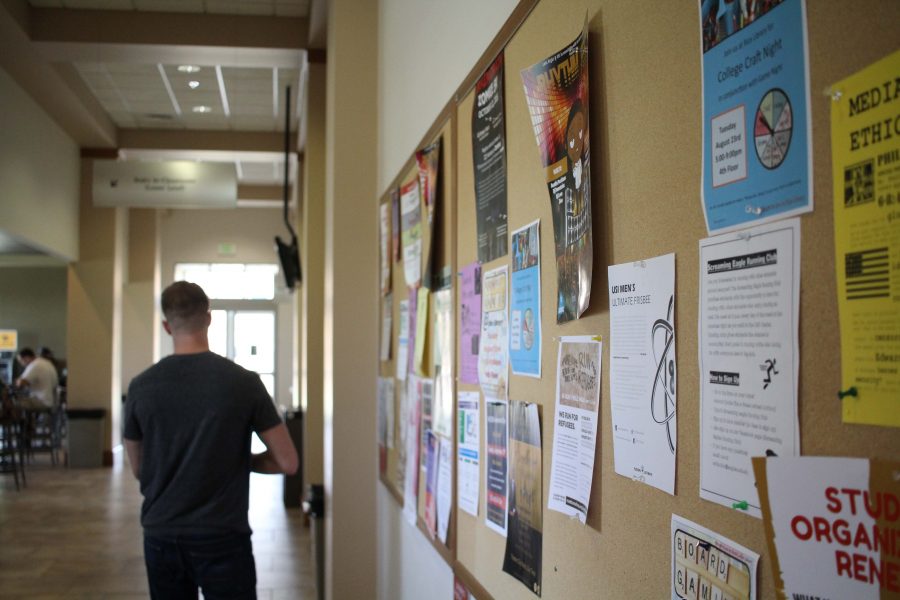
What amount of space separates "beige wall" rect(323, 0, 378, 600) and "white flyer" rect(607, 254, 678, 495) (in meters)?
2.64

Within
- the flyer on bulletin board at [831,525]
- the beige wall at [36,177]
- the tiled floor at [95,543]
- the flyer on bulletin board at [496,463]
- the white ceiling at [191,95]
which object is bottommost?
the tiled floor at [95,543]

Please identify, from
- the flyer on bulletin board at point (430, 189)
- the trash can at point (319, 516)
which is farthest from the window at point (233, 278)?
the flyer on bulletin board at point (430, 189)

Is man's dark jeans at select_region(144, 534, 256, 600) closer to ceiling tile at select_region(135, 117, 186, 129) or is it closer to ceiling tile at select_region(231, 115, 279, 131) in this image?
ceiling tile at select_region(231, 115, 279, 131)

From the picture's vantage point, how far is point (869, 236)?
0.57 meters

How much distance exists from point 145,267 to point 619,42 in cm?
1440

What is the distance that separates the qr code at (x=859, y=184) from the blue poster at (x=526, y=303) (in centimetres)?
73

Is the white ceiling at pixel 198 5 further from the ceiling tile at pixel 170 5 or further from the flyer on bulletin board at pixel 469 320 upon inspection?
the flyer on bulletin board at pixel 469 320

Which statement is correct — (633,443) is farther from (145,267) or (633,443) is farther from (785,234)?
(145,267)

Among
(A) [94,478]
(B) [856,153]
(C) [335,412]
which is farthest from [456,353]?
(A) [94,478]

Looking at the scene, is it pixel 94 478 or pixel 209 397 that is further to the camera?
pixel 94 478

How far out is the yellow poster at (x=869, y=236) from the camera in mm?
552

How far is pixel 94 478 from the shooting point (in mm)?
10227

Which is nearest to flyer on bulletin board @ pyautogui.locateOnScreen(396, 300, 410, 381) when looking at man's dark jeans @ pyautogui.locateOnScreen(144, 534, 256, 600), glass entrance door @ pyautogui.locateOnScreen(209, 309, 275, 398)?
man's dark jeans @ pyautogui.locateOnScreen(144, 534, 256, 600)

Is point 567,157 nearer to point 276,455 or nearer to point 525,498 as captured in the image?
point 525,498
